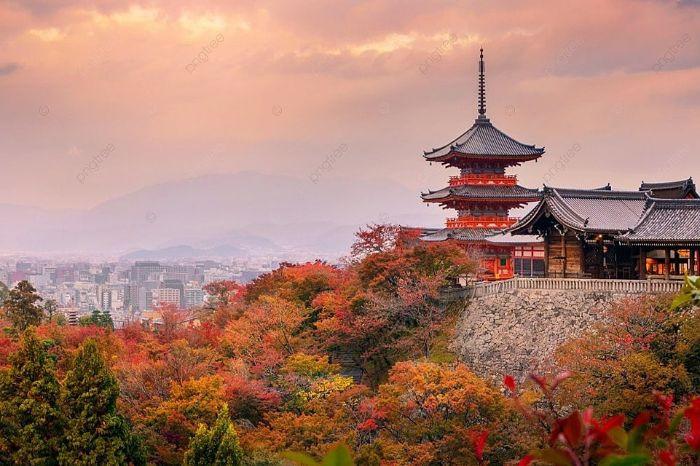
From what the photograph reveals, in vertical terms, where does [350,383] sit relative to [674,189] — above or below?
below

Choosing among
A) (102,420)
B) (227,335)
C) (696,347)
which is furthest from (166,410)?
(696,347)

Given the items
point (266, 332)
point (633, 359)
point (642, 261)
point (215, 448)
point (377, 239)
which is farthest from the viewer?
point (377, 239)

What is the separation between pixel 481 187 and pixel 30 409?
23.9 meters

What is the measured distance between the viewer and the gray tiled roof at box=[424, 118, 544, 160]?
40.1m

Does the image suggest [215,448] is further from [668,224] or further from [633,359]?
[668,224]

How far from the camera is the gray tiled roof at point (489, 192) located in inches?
1533

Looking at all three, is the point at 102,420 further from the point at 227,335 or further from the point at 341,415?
the point at 227,335

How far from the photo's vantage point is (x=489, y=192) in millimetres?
39500

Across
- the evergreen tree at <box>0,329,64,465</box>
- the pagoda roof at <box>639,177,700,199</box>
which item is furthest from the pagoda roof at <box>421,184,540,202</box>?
the evergreen tree at <box>0,329,64,465</box>

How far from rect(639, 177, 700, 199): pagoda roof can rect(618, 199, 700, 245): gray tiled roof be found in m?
6.31

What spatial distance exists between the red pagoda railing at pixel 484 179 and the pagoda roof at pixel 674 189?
6650 millimetres

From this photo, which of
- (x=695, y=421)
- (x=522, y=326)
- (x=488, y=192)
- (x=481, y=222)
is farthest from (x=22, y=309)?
(x=695, y=421)

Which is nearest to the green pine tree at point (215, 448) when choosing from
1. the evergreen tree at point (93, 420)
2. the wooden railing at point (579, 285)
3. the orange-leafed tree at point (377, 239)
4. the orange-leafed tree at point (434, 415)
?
the evergreen tree at point (93, 420)

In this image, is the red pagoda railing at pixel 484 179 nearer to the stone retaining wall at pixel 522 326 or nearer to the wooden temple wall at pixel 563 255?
the wooden temple wall at pixel 563 255
